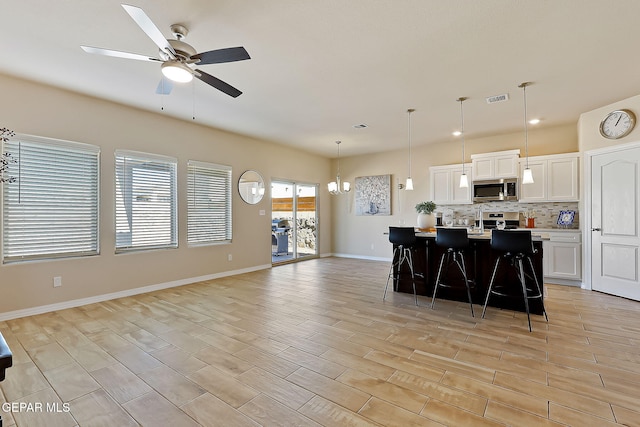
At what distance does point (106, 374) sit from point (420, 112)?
16.1 ft

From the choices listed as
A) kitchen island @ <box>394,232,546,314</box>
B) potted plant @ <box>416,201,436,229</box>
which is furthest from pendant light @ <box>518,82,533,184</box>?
potted plant @ <box>416,201,436,229</box>

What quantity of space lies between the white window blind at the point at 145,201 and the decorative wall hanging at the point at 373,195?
4.61m

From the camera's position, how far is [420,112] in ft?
15.6

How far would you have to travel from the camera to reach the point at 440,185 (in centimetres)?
650

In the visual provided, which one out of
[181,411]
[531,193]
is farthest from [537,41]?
[181,411]

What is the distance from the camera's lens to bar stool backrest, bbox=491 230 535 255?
329 centimetres

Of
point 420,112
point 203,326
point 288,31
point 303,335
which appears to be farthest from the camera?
point 420,112

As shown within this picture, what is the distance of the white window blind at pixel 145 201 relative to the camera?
→ 175 inches

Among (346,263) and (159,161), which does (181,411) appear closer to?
(159,161)

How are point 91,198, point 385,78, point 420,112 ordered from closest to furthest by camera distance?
point 385,78 → point 91,198 → point 420,112

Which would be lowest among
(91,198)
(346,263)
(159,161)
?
(346,263)

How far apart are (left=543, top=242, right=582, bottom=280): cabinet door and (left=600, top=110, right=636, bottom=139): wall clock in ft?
5.69

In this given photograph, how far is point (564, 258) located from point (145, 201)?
6807 millimetres

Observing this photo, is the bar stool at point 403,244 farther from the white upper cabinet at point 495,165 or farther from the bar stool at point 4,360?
the bar stool at point 4,360
